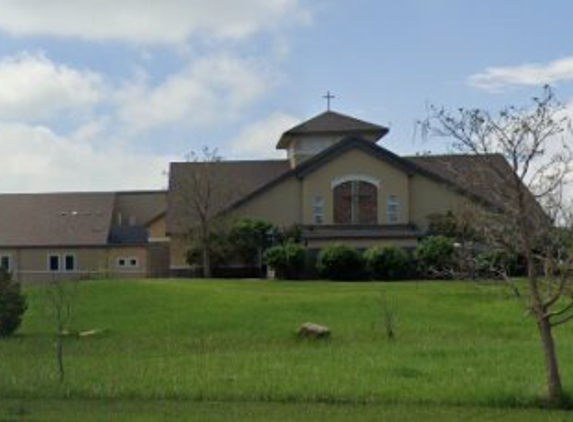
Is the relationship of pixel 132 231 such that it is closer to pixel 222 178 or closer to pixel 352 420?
pixel 222 178

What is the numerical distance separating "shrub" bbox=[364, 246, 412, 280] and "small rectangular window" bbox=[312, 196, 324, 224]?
9968 millimetres

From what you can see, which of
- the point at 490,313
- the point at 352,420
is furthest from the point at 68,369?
the point at 490,313

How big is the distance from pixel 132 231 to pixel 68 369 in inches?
2481

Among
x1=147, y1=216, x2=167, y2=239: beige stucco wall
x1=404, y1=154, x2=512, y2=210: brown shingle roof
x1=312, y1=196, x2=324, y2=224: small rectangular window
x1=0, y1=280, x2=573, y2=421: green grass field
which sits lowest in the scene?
x1=0, y1=280, x2=573, y2=421: green grass field

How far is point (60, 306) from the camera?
2420cm

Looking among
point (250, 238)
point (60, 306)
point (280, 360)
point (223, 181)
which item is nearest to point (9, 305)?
point (60, 306)

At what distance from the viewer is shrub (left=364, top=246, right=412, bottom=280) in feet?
190

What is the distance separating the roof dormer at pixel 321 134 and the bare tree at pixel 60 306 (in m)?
39.2

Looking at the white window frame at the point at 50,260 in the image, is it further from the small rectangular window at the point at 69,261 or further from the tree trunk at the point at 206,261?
the tree trunk at the point at 206,261

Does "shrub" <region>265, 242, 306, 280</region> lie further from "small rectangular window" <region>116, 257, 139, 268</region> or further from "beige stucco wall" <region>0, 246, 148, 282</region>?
"small rectangular window" <region>116, 257, 139, 268</region>

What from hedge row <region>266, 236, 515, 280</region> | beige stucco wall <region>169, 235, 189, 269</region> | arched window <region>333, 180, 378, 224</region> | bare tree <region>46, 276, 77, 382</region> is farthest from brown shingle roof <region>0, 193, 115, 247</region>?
bare tree <region>46, 276, 77, 382</region>

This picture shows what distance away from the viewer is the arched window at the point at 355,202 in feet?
224

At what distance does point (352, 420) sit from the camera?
1379 centimetres

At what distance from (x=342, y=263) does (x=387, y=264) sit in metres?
2.68
